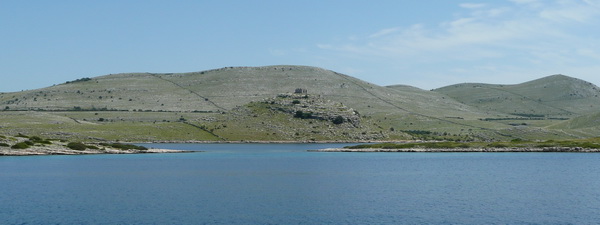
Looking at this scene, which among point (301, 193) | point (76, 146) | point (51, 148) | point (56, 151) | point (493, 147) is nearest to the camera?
point (301, 193)

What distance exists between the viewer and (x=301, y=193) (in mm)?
67438

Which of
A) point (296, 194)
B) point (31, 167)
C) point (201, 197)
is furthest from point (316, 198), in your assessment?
point (31, 167)

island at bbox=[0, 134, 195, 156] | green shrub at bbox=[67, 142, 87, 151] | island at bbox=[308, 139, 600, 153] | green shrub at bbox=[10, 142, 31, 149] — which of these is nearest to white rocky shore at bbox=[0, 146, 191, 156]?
island at bbox=[0, 134, 195, 156]

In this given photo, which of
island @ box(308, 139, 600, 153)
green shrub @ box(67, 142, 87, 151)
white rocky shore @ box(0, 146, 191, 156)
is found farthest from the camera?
island @ box(308, 139, 600, 153)

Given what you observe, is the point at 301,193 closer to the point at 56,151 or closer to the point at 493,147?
the point at 56,151

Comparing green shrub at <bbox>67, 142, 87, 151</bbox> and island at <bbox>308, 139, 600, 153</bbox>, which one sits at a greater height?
island at <bbox>308, 139, 600, 153</bbox>

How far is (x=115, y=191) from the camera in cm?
6894

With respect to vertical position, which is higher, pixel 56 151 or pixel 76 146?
pixel 76 146

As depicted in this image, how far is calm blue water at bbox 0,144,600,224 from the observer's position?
5147 centimetres

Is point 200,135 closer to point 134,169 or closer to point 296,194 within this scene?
point 134,169

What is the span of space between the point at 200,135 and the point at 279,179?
11836cm

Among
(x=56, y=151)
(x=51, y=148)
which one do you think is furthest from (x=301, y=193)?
(x=51, y=148)

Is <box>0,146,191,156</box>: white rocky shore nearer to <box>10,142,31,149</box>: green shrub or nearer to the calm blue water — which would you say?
<box>10,142,31,149</box>: green shrub

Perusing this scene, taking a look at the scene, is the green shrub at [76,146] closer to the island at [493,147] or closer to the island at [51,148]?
the island at [51,148]
